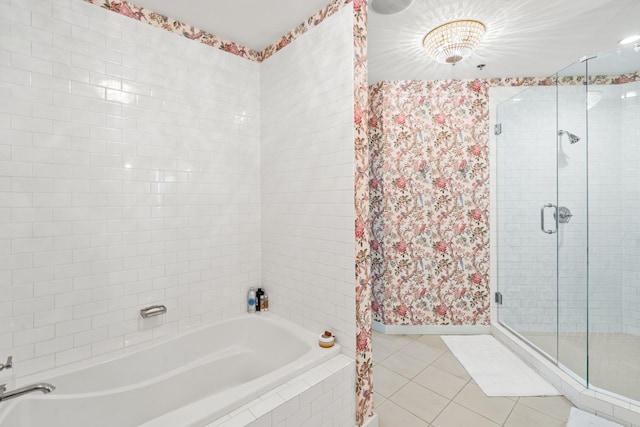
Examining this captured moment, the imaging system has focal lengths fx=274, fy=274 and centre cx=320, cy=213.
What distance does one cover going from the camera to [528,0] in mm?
1654

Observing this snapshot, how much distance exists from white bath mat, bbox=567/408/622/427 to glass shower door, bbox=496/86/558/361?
606mm

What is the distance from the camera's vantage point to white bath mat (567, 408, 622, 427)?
5.27 feet

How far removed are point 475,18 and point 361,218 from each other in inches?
61.5

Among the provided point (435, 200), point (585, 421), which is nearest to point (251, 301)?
point (435, 200)

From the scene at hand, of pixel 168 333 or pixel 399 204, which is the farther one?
pixel 399 204

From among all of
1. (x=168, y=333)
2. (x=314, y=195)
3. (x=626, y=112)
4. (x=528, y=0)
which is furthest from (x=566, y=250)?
(x=168, y=333)

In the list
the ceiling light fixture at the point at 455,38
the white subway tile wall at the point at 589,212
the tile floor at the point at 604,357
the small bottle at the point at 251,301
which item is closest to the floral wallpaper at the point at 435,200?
the white subway tile wall at the point at 589,212

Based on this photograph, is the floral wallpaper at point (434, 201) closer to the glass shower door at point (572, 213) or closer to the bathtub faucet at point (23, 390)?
the glass shower door at point (572, 213)

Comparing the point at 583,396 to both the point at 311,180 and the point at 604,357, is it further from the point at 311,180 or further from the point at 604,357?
the point at 311,180

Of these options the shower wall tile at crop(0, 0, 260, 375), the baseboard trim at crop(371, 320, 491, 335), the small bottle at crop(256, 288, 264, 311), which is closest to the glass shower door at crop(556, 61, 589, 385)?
the baseboard trim at crop(371, 320, 491, 335)

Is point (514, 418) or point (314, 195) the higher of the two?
point (314, 195)

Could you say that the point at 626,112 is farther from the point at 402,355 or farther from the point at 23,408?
the point at 23,408

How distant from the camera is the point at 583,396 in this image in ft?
5.74

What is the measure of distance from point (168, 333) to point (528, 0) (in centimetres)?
310
